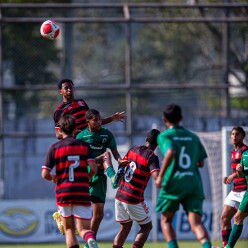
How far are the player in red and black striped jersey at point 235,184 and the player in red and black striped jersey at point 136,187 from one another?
1698 mm

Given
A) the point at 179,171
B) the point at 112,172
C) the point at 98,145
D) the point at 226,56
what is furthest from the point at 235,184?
the point at 226,56

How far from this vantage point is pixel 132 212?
11438 mm

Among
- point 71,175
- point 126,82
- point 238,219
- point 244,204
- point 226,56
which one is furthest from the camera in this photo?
point 226,56

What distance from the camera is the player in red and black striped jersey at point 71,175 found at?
9.87 metres

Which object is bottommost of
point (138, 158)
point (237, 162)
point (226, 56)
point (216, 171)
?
point (216, 171)

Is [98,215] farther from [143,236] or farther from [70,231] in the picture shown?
[70,231]

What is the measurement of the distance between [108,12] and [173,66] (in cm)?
301

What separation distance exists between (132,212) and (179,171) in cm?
189

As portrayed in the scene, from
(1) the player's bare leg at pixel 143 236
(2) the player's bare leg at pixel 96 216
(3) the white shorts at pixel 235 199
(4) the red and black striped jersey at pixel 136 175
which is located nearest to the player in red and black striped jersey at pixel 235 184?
(3) the white shorts at pixel 235 199

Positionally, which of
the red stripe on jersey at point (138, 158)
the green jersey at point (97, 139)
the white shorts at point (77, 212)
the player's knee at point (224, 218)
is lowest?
the player's knee at point (224, 218)

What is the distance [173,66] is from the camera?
2408cm

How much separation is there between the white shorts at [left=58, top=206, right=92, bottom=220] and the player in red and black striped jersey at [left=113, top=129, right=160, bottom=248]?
133 centimetres

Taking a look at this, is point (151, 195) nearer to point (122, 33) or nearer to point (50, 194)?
point (50, 194)

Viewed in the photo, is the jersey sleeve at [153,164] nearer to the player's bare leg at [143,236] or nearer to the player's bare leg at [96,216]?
the player's bare leg at [143,236]
